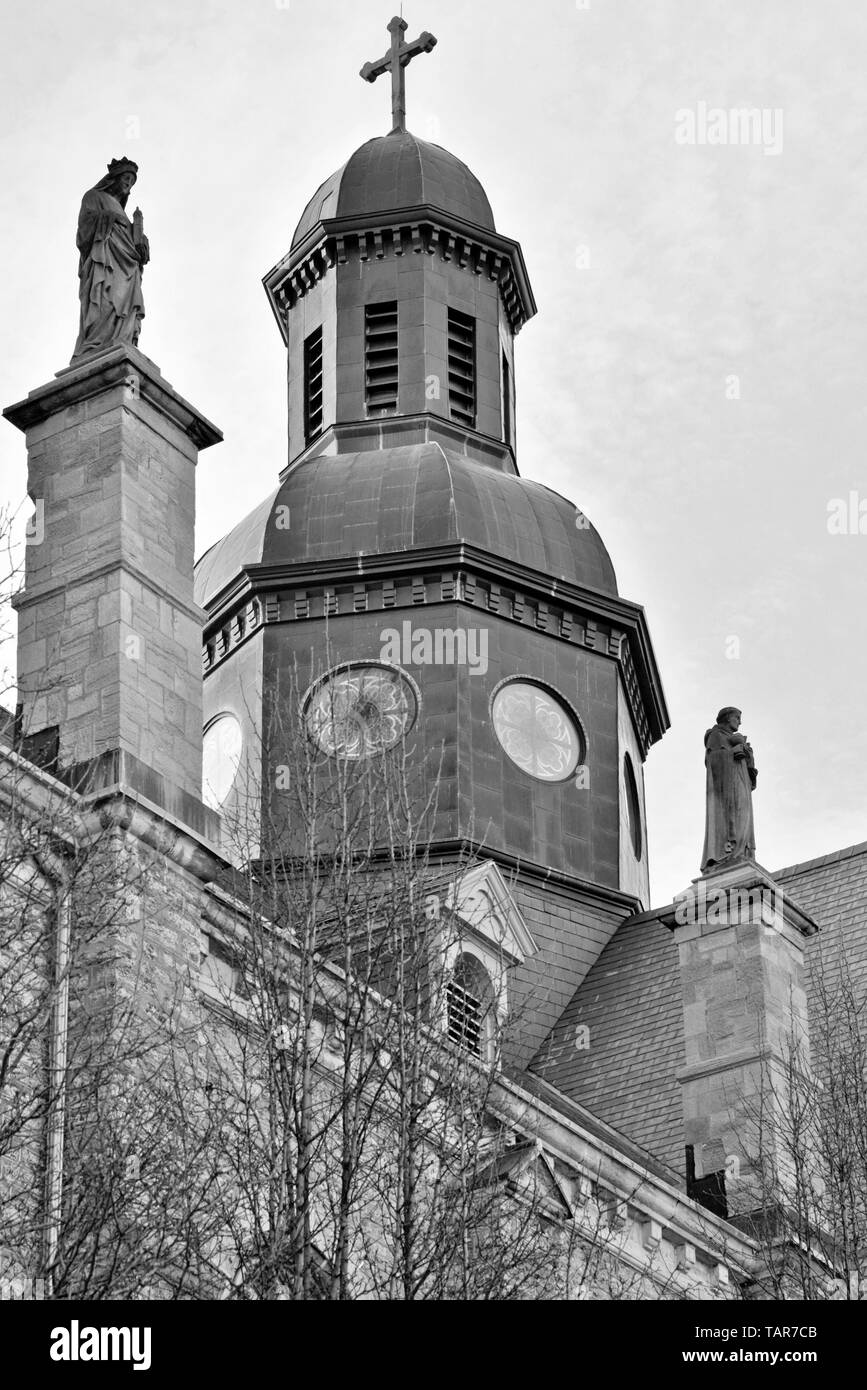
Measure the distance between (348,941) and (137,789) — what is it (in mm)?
2844

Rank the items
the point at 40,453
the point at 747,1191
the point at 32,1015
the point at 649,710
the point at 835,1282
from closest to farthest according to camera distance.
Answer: the point at 32,1015 < the point at 40,453 < the point at 835,1282 < the point at 747,1191 < the point at 649,710

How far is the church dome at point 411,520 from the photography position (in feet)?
142

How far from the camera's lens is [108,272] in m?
27.0

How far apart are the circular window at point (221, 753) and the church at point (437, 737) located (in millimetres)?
76

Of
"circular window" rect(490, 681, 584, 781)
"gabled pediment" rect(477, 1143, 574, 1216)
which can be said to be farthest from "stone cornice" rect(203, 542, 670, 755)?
"gabled pediment" rect(477, 1143, 574, 1216)

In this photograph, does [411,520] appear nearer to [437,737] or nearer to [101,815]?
[437,737]

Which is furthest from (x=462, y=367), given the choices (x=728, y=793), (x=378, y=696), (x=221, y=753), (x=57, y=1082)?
(x=57, y=1082)

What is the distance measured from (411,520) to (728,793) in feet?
30.8

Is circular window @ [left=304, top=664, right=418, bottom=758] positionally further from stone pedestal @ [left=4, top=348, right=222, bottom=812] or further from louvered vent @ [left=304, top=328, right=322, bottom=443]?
stone pedestal @ [left=4, top=348, right=222, bottom=812]

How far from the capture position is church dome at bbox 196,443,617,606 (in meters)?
43.4

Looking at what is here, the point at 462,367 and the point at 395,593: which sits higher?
the point at 462,367
